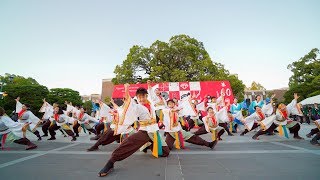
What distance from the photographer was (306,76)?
27.2 metres

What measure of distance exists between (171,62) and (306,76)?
1772 cm

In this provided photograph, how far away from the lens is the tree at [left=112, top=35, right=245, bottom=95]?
2208 cm

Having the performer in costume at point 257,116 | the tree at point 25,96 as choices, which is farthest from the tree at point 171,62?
the performer in costume at point 257,116

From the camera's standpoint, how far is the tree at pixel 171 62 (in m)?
22.1

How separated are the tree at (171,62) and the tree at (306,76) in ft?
35.2

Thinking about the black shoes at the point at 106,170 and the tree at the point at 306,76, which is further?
the tree at the point at 306,76

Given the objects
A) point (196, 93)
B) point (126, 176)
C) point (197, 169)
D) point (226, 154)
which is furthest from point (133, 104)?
point (196, 93)

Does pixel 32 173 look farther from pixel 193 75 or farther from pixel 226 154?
pixel 193 75

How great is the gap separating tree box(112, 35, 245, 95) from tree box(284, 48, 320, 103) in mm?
10720

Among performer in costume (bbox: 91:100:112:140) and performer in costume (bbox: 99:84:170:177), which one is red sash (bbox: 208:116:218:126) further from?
performer in costume (bbox: 91:100:112:140)

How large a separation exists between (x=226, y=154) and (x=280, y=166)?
1.31 meters

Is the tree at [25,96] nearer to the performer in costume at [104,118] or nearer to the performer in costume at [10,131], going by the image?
the performer in costume at [104,118]

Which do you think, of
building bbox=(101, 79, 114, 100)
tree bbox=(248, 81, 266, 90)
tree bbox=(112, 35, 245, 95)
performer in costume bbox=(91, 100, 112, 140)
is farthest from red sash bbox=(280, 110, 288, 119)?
tree bbox=(248, 81, 266, 90)

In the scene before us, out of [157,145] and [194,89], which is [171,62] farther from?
[157,145]
